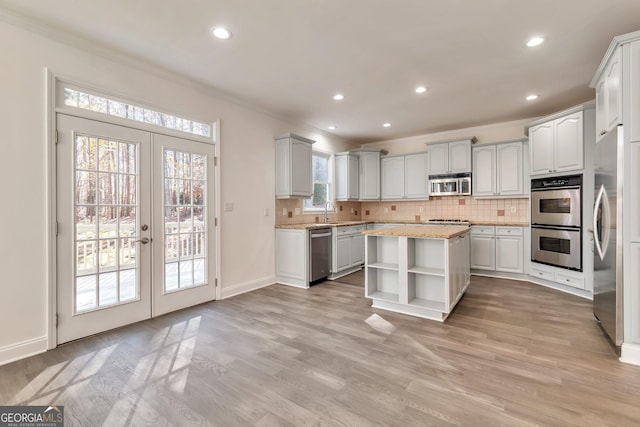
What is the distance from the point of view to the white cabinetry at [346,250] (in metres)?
5.12

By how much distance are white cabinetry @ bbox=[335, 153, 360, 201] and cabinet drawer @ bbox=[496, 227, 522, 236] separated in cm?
278

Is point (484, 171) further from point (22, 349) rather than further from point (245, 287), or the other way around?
point (22, 349)

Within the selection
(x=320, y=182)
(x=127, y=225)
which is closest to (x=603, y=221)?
(x=320, y=182)

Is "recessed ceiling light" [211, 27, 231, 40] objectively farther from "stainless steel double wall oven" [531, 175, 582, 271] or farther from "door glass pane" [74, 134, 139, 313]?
"stainless steel double wall oven" [531, 175, 582, 271]

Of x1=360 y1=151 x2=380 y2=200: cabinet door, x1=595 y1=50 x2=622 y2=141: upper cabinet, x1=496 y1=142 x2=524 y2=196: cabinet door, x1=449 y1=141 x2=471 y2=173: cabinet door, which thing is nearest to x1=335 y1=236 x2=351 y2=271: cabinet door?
x1=360 y1=151 x2=380 y2=200: cabinet door

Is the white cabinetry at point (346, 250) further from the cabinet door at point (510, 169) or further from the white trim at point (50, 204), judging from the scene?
the white trim at point (50, 204)

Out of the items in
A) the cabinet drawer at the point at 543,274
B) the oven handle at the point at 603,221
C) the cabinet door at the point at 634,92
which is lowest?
the cabinet drawer at the point at 543,274

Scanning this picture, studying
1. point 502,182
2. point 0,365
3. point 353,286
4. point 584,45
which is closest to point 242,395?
point 0,365

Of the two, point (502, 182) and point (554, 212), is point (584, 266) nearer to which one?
point (554, 212)

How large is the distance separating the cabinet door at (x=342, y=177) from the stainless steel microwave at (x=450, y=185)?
66.6 inches

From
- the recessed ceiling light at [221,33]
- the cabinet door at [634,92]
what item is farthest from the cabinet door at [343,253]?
the cabinet door at [634,92]

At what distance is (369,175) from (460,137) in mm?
1936

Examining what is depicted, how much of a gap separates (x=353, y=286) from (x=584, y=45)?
387 cm

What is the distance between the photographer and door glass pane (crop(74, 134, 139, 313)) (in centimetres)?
276
